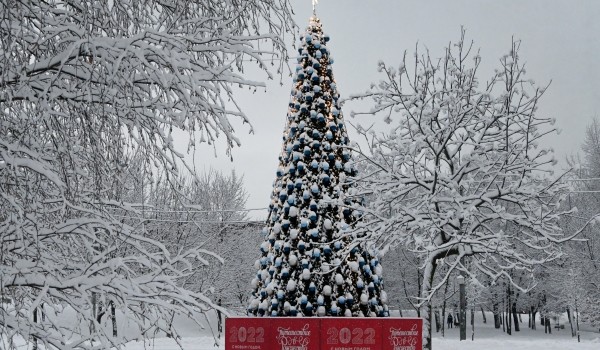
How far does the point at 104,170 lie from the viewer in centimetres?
446

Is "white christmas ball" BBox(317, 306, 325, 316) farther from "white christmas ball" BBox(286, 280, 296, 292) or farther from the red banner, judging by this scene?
the red banner

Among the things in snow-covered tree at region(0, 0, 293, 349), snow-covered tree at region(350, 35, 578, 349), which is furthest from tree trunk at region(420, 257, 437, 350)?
snow-covered tree at region(0, 0, 293, 349)

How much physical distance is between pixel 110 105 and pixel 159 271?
1156 mm

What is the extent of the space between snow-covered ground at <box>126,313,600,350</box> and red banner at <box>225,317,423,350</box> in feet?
2.95

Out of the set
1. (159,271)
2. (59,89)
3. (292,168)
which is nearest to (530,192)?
(292,168)

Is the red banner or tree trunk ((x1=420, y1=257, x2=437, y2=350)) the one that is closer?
the red banner

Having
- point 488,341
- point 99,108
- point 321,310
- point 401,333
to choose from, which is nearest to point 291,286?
point 321,310

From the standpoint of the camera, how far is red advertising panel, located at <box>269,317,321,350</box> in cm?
754

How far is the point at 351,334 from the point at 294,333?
72 cm

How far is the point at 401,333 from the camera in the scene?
299 inches

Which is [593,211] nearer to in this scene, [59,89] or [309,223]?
[309,223]

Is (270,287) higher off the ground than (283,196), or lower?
lower

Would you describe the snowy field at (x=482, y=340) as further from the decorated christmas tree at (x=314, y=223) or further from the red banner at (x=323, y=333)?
the decorated christmas tree at (x=314, y=223)

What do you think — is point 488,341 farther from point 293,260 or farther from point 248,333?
point 248,333
